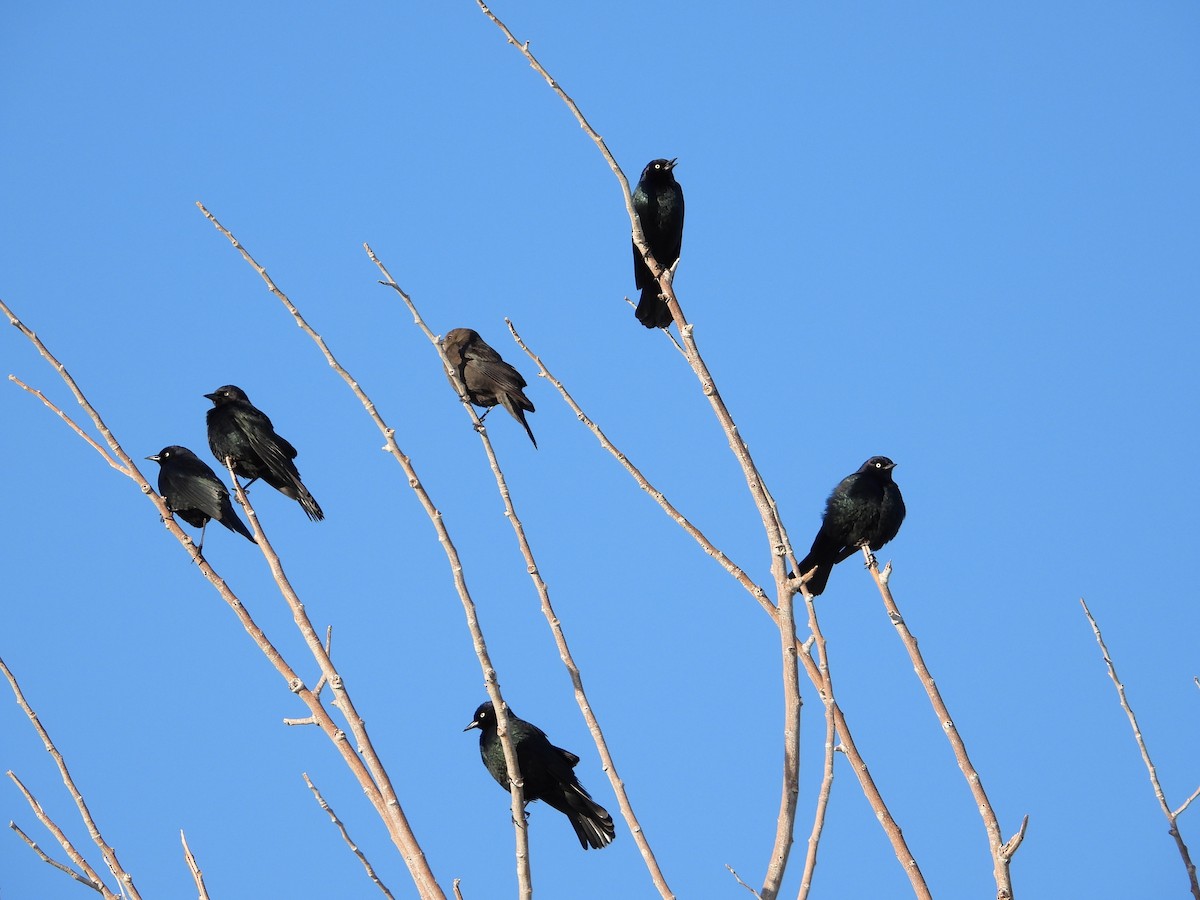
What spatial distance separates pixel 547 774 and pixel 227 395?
3756 millimetres

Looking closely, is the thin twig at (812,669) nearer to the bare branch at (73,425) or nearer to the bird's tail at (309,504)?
the bare branch at (73,425)

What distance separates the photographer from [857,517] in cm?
811

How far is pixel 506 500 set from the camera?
13.9 feet

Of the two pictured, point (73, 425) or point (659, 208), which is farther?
point (659, 208)

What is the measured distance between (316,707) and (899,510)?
193 inches

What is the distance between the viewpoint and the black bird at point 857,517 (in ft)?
26.6

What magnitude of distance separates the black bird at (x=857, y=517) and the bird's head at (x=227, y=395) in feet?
14.2

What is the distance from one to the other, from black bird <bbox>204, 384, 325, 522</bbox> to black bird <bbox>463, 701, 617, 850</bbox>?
2.05 m

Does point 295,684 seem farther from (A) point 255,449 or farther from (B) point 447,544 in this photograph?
(A) point 255,449

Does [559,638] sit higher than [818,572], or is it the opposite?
[818,572]

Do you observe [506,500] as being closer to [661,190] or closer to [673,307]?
[673,307]

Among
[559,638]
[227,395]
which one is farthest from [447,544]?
[227,395]

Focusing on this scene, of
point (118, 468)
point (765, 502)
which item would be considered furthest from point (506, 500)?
point (118, 468)

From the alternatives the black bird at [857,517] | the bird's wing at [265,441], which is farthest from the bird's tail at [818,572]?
the bird's wing at [265,441]
